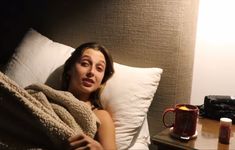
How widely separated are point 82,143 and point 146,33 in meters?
0.67

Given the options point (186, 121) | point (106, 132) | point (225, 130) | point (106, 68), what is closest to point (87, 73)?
point (106, 68)

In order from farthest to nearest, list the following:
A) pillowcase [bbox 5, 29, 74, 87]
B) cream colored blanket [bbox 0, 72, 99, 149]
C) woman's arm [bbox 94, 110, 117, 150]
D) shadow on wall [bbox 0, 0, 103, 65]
Result: shadow on wall [bbox 0, 0, 103, 65] → pillowcase [bbox 5, 29, 74, 87] → woman's arm [bbox 94, 110, 117, 150] → cream colored blanket [bbox 0, 72, 99, 149]

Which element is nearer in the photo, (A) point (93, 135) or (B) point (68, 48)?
(A) point (93, 135)

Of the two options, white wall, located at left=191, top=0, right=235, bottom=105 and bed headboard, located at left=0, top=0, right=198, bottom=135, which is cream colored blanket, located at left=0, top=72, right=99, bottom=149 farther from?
white wall, located at left=191, top=0, right=235, bottom=105

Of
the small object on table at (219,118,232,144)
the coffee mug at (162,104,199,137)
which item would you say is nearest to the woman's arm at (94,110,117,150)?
the coffee mug at (162,104,199,137)

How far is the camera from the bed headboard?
1.50 m

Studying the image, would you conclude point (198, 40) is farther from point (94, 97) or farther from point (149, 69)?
point (94, 97)

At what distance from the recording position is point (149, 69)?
1.53m

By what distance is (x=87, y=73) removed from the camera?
57.0 inches

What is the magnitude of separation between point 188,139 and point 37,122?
529 millimetres

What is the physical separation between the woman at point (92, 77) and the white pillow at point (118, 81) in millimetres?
51

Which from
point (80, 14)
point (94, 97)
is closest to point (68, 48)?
point (80, 14)

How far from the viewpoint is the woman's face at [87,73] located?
1.45m

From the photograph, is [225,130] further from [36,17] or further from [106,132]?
[36,17]
